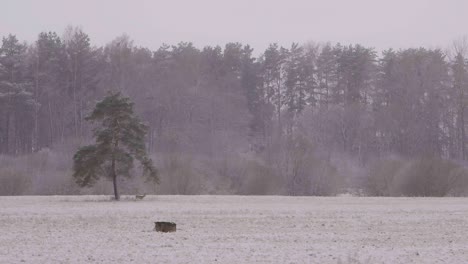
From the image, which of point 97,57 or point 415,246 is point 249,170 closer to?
point 97,57

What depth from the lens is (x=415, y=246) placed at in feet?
56.1

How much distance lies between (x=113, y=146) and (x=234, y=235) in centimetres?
2076

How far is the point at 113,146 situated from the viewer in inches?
1526

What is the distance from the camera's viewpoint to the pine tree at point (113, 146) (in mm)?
38188

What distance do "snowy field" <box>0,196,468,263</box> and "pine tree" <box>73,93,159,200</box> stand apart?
7595mm

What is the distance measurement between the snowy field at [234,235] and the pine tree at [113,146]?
7595mm

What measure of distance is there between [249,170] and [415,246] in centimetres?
3673

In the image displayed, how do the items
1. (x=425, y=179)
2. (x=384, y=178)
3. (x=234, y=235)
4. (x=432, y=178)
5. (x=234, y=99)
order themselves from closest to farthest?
(x=234, y=235), (x=432, y=178), (x=425, y=179), (x=384, y=178), (x=234, y=99)

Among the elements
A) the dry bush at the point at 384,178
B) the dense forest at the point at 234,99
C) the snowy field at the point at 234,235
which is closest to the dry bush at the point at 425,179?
the dry bush at the point at 384,178

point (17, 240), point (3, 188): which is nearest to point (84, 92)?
point (3, 188)

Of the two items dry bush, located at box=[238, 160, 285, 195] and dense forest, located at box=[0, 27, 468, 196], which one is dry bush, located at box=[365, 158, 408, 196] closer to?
dense forest, located at box=[0, 27, 468, 196]

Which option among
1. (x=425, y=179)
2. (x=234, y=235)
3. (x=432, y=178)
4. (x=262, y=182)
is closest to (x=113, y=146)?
(x=262, y=182)

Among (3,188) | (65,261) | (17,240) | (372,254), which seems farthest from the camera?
(3,188)

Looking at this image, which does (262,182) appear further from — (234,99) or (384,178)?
(234,99)
